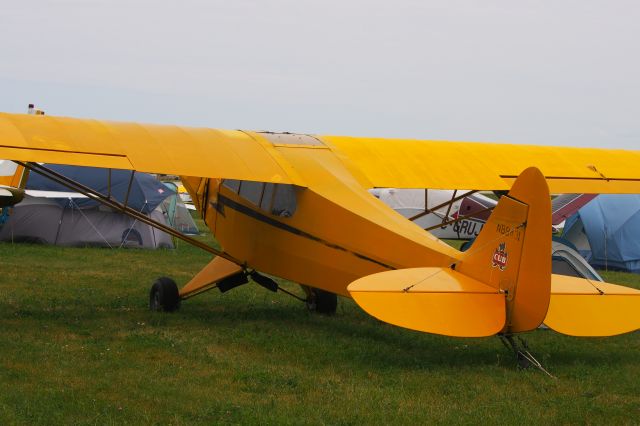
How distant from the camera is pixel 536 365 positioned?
7.70 meters

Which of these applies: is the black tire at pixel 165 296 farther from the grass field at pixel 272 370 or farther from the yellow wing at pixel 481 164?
the yellow wing at pixel 481 164

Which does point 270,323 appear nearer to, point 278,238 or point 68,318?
point 278,238

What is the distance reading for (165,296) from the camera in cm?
1066

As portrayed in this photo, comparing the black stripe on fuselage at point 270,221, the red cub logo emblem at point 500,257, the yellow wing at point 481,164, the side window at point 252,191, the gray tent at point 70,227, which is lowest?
Result: the gray tent at point 70,227

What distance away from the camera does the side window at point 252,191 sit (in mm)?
10328

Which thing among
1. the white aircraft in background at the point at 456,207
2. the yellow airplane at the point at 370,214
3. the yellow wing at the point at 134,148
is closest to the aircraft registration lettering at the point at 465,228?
the white aircraft in background at the point at 456,207

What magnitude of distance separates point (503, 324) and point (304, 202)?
10.1 feet

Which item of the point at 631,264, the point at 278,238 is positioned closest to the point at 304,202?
the point at 278,238

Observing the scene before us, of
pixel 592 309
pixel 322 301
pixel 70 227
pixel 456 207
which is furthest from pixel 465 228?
pixel 592 309

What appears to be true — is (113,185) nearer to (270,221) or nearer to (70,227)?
(70,227)

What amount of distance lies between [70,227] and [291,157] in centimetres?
983

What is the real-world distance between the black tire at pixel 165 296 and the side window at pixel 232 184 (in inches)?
52.3

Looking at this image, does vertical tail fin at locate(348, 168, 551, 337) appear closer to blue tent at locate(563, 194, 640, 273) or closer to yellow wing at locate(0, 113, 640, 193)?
yellow wing at locate(0, 113, 640, 193)

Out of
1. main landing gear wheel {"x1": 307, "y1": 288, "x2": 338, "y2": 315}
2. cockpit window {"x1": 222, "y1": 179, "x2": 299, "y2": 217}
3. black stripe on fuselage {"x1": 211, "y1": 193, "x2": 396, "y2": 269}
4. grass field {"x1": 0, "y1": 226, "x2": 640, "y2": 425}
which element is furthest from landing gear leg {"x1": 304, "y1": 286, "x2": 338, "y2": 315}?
cockpit window {"x1": 222, "y1": 179, "x2": 299, "y2": 217}
